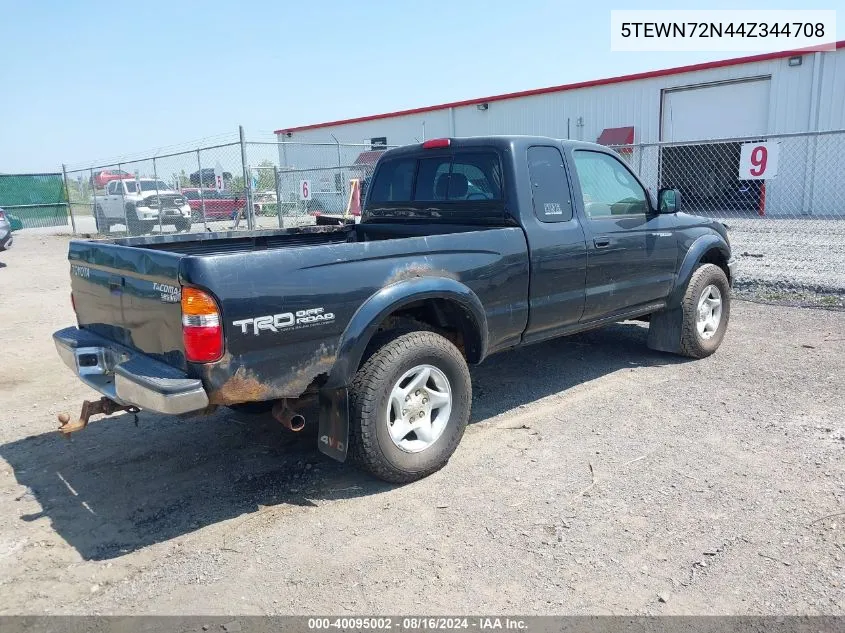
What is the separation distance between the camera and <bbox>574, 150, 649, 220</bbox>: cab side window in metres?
5.19

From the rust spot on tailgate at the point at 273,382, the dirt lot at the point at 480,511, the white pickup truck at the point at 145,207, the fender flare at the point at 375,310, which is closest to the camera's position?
the dirt lot at the point at 480,511

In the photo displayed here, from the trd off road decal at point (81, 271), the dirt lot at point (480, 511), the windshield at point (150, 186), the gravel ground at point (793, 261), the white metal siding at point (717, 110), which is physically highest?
the white metal siding at point (717, 110)

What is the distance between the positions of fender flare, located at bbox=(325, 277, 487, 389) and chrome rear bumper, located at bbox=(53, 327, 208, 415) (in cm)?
73

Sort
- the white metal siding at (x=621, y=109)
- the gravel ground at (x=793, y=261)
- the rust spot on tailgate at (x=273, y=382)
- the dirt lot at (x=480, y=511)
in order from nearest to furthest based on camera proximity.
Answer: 1. the dirt lot at (x=480, y=511)
2. the rust spot on tailgate at (x=273, y=382)
3. the gravel ground at (x=793, y=261)
4. the white metal siding at (x=621, y=109)

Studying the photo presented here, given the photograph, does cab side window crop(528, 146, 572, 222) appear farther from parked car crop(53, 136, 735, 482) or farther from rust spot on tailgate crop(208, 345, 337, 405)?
rust spot on tailgate crop(208, 345, 337, 405)

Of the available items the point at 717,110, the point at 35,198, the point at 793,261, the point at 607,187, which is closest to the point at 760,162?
the point at 793,261

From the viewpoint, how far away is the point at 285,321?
3.35 metres

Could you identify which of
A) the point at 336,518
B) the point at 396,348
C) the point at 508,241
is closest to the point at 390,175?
the point at 508,241

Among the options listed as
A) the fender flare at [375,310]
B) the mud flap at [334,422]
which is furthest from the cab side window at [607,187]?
the mud flap at [334,422]

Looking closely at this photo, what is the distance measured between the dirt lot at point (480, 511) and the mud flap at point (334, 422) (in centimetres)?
32

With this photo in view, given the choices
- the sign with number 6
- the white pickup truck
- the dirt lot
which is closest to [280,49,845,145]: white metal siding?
the sign with number 6

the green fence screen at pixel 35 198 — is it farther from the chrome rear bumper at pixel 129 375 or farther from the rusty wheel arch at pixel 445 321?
the rusty wheel arch at pixel 445 321

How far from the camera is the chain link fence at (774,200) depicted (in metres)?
9.33

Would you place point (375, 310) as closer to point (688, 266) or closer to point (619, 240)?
point (619, 240)
